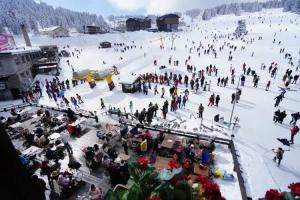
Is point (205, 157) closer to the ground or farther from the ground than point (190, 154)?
closer to the ground

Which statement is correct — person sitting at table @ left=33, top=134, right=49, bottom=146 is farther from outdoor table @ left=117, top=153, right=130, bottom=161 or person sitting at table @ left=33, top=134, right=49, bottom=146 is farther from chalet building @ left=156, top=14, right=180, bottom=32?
chalet building @ left=156, top=14, right=180, bottom=32

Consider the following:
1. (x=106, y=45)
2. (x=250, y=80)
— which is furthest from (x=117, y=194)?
(x=106, y=45)

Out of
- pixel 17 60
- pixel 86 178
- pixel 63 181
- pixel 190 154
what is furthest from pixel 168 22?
pixel 63 181

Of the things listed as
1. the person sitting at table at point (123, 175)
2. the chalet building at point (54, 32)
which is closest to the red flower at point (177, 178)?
the person sitting at table at point (123, 175)

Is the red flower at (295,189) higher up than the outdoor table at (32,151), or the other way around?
Result: the red flower at (295,189)

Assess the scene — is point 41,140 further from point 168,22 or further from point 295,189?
point 168,22

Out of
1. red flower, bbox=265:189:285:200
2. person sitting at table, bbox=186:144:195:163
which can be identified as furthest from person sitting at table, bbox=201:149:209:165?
red flower, bbox=265:189:285:200

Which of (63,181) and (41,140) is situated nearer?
(63,181)

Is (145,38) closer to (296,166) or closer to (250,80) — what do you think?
(250,80)

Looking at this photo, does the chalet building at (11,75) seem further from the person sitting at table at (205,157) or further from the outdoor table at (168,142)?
the person sitting at table at (205,157)
